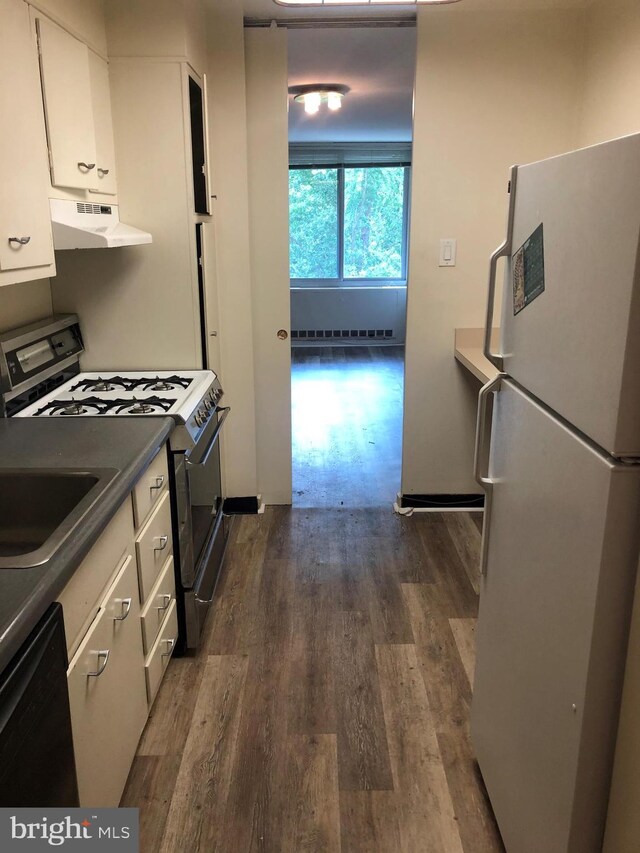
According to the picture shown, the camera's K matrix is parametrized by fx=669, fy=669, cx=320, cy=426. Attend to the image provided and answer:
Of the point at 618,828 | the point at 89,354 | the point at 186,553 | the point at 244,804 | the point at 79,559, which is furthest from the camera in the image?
the point at 89,354

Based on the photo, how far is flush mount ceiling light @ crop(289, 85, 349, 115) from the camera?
15.6 feet

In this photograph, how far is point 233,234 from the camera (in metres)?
3.29

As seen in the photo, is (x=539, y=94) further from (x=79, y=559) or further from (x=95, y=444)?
(x=79, y=559)

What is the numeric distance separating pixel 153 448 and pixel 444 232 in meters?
2.07

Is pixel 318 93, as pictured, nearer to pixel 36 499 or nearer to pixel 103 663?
pixel 36 499

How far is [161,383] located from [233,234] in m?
1.01

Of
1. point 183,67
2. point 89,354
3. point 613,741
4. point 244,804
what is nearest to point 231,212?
point 183,67

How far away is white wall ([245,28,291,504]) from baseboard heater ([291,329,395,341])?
5.18 meters

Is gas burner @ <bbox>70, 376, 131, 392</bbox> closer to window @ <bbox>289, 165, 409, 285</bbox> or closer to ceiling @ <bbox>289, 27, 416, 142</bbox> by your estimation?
ceiling @ <bbox>289, 27, 416, 142</bbox>

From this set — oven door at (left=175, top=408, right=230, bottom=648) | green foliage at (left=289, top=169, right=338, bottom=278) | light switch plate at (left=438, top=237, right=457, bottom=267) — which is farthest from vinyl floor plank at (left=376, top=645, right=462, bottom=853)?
green foliage at (left=289, top=169, right=338, bottom=278)

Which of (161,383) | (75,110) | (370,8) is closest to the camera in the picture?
(75,110)

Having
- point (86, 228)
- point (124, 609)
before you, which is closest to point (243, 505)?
point (86, 228)

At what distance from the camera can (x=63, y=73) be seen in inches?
83.6

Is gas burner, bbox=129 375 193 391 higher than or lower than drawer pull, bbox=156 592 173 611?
higher
